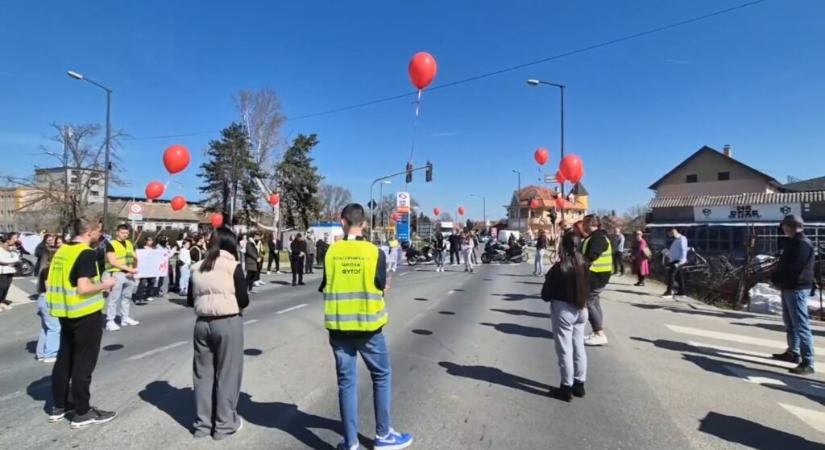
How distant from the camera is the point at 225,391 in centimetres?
383

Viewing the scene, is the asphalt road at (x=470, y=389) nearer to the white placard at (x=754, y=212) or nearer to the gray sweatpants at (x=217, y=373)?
the gray sweatpants at (x=217, y=373)

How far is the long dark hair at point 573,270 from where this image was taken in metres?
4.72

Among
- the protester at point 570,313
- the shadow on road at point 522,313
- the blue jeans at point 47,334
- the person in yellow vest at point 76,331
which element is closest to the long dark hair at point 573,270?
the protester at point 570,313

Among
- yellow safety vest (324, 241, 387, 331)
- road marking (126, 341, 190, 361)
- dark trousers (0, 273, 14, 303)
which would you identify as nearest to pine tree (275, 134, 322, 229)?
dark trousers (0, 273, 14, 303)

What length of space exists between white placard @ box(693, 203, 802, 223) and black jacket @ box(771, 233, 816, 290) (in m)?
29.9

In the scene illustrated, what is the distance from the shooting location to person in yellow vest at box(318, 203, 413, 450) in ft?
11.3

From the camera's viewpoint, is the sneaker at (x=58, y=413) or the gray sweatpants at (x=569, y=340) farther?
the gray sweatpants at (x=569, y=340)

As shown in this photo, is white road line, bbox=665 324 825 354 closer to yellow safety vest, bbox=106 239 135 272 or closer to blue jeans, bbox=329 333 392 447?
blue jeans, bbox=329 333 392 447

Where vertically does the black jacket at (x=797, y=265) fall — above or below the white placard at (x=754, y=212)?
below

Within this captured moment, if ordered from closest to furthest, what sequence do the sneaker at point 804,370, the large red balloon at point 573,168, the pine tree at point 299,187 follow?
the sneaker at point 804,370 → the large red balloon at point 573,168 → the pine tree at point 299,187

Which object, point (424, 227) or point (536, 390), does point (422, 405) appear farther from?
point (424, 227)

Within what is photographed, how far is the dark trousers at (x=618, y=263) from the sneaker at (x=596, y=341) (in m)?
11.3

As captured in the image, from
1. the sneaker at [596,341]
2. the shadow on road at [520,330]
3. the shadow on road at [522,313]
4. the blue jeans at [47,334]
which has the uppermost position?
the blue jeans at [47,334]

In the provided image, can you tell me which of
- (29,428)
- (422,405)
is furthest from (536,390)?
(29,428)
